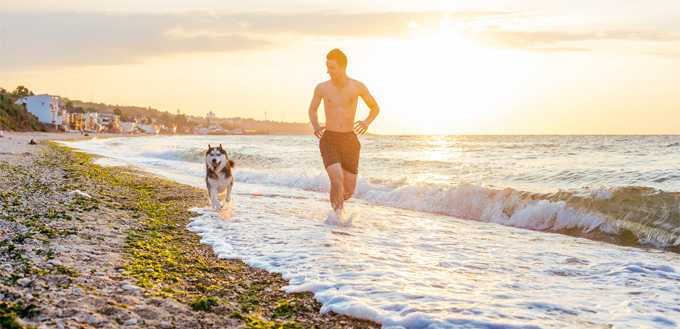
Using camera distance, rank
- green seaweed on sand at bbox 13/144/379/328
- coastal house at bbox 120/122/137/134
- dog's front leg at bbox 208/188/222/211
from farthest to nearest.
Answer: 1. coastal house at bbox 120/122/137/134
2. dog's front leg at bbox 208/188/222/211
3. green seaweed on sand at bbox 13/144/379/328

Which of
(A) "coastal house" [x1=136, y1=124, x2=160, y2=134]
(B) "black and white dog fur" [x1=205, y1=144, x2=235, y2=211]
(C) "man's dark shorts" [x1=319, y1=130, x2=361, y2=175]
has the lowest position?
Result: (B) "black and white dog fur" [x1=205, y1=144, x2=235, y2=211]

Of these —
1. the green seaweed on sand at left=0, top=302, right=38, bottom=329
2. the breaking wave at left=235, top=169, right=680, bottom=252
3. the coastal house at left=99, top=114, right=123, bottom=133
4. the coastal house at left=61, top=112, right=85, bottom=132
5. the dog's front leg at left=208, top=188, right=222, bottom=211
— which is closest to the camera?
the green seaweed on sand at left=0, top=302, right=38, bottom=329

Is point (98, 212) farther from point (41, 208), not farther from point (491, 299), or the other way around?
point (491, 299)

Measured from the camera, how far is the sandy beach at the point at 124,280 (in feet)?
9.86

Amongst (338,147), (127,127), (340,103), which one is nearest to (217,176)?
(338,147)

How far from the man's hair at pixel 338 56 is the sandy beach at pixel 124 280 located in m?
3.27

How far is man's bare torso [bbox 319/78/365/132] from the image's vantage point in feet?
23.5

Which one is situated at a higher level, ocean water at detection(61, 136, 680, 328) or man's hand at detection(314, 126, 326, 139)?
man's hand at detection(314, 126, 326, 139)

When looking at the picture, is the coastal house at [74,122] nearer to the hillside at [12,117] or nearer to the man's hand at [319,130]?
the hillside at [12,117]

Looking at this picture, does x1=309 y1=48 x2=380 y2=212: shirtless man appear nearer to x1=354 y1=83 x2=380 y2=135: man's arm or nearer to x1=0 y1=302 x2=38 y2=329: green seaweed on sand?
x1=354 y1=83 x2=380 y2=135: man's arm

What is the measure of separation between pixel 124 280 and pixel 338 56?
4448 millimetres

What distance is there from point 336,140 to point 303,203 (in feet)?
12.8

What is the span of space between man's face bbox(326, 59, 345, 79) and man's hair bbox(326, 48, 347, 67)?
0.16 ft

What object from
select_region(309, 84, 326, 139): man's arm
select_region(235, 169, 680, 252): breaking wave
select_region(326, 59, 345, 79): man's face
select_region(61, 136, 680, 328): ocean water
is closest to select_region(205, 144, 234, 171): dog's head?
select_region(61, 136, 680, 328): ocean water
